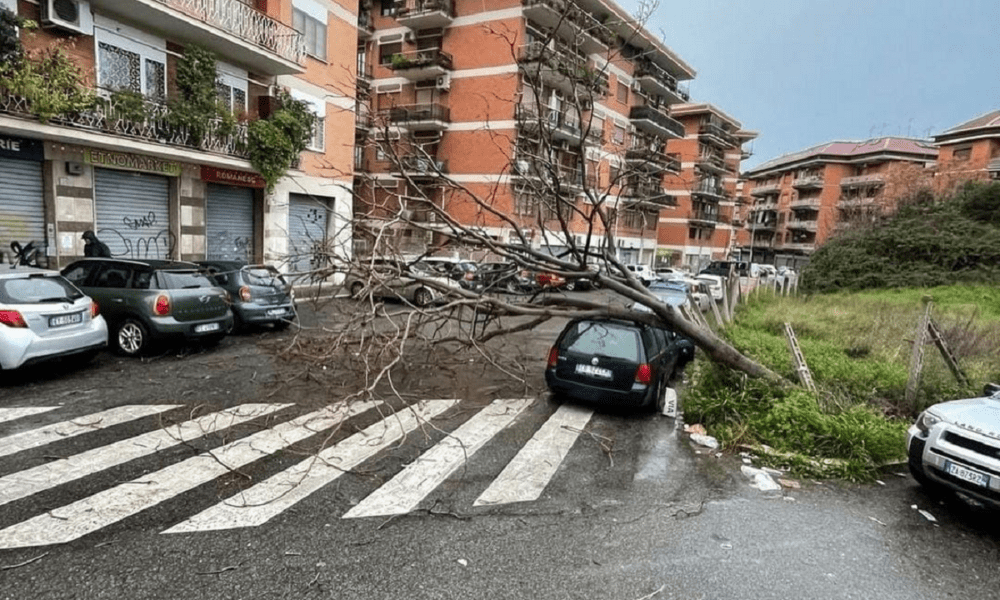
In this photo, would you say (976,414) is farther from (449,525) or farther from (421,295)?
(421,295)

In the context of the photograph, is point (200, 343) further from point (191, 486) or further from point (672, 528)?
point (672, 528)

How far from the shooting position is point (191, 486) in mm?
4605

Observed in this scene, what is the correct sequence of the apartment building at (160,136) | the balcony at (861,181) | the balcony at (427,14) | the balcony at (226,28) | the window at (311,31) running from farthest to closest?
1. the balcony at (861,181)
2. the balcony at (427,14)
3. the window at (311,31)
4. the balcony at (226,28)
5. the apartment building at (160,136)

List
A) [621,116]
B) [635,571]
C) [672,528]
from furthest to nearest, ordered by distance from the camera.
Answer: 1. [621,116]
2. [672,528]
3. [635,571]

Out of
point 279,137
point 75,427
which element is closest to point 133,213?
point 279,137

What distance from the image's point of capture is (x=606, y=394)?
24.2 feet

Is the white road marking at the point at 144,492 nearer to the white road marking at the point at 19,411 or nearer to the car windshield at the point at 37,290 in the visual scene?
the white road marking at the point at 19,411

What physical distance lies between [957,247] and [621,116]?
72.6 feet

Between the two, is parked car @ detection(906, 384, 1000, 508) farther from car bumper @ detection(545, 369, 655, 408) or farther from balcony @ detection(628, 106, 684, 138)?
balcony @ detection(628, 106, 684, 138)

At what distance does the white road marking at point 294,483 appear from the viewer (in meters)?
4.08

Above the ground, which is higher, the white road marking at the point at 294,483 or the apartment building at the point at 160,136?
the apartment building at the point at 160,136

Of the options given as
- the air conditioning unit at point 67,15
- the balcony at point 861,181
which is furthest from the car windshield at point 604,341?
the balcony at point 861,181

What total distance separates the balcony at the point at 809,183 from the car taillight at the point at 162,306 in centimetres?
7189

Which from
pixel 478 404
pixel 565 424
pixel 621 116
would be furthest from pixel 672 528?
pixel 621 116
